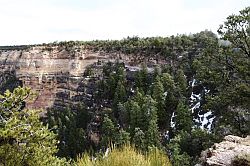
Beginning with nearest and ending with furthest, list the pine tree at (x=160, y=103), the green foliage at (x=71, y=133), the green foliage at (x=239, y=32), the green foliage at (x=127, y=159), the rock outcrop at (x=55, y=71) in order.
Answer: the green foliage at (x=127, y=159) < the green foliage at (x=239, y=32) < the pine tree at (x=160, y=103) < the green foliage at (x=71, y=133) < the rock outcrop at (x=55, y=71)

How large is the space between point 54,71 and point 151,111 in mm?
28482

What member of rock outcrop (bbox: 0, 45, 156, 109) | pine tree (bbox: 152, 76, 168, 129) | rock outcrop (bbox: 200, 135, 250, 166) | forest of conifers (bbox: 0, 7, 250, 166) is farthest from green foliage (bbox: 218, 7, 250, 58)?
rock outcrop (bbox: 0, 45, 156, 109)

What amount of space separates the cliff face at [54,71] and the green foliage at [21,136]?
169 feet

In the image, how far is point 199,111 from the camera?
40938 mm

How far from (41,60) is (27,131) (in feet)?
177

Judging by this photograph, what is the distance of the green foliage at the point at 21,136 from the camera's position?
755 cm

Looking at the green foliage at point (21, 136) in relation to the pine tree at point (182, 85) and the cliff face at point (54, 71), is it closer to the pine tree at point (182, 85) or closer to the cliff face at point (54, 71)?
the pine tree at point (182, 85)

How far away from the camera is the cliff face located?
197 feet

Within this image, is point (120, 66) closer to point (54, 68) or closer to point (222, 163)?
point (54, 68)

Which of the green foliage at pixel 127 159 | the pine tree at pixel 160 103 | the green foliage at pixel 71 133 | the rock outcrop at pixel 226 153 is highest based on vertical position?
the green foliage at pixel 127 159

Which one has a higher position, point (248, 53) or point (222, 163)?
point (248, 53)

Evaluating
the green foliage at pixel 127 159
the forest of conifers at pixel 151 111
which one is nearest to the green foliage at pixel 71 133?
the forest of conifers at pixel 151 111

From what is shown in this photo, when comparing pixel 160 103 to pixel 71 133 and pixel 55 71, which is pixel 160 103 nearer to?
pixel 71 133

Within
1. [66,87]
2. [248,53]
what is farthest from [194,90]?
[248,53]
